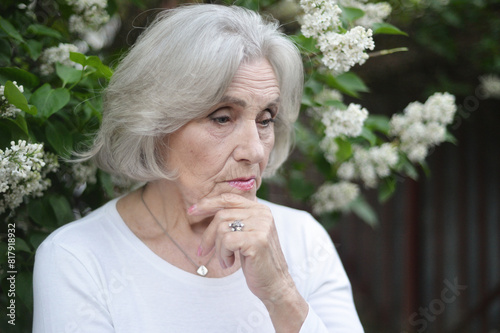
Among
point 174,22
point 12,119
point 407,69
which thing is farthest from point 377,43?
point 12,119

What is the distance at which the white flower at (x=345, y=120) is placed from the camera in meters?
2.28

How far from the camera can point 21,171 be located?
1.69 meters

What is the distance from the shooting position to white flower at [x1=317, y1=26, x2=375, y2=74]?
6.56 feet

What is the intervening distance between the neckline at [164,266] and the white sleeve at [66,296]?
A: 7.7 inches

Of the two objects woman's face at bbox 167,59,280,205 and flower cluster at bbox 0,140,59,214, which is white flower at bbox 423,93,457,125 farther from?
flower cluster at bbox 0,140,59,214

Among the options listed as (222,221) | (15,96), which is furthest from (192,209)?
(15,96)

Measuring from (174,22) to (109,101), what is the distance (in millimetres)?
374

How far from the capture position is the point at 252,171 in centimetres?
190

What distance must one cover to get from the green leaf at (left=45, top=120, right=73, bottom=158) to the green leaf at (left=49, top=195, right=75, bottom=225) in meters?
0.21

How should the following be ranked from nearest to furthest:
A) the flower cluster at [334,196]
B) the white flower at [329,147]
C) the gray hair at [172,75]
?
1. the gray hair at [172,75]
2. the white flower at [329,147]
3. the flower cluster at [334,196]

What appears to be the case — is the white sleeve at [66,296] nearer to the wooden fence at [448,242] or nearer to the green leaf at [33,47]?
the green leaf at [33,47]

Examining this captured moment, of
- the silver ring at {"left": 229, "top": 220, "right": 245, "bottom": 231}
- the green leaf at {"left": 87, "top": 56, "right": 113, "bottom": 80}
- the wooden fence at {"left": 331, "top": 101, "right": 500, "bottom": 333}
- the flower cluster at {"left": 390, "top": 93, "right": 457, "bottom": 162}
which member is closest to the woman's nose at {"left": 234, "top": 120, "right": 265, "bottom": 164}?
the silver ring at {"left": 229, "top": 220, "right": 245, "bottom": 231}

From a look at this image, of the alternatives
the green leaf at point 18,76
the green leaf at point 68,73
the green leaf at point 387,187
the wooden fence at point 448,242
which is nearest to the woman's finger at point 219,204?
the green leaf at point 68,73

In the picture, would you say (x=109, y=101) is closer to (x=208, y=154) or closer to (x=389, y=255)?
(x=208, y=154)
